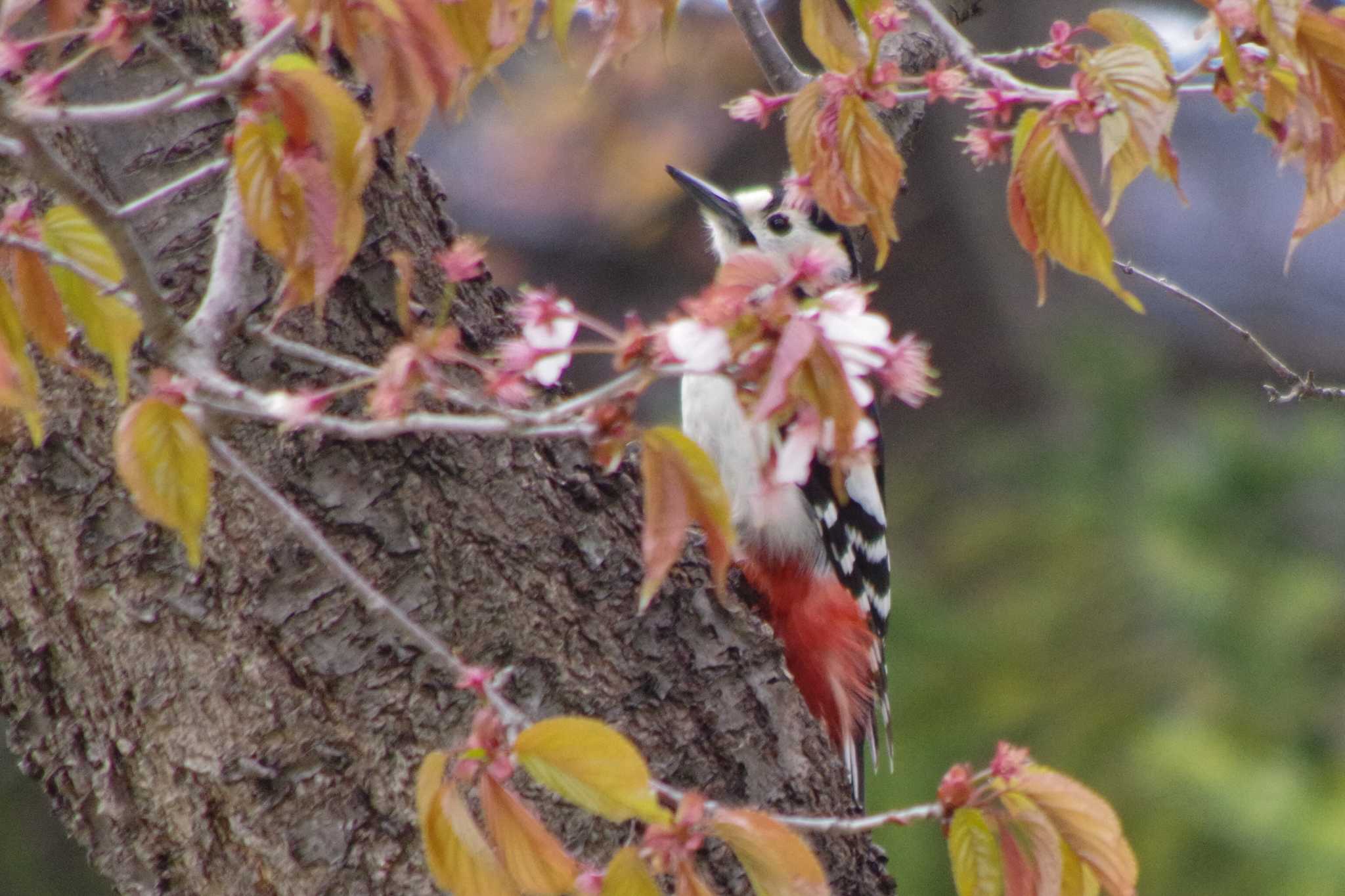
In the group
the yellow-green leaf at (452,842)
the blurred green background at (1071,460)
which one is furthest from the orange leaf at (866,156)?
the yellow-green leaf at (452,842)

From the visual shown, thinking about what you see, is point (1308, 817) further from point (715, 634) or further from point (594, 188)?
point (594, 188)

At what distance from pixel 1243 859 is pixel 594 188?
458cm

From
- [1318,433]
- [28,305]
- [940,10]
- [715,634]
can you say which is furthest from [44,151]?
[1318,433]

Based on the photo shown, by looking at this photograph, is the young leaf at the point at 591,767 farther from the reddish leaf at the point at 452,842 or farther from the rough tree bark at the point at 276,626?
the rough tree bark at the point at 276,626

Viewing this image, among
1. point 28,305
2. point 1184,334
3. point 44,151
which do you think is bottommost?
point 1184,334

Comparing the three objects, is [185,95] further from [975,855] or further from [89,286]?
[975,855]

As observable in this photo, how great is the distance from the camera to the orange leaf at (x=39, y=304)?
1.42 metres

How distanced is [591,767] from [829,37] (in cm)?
95

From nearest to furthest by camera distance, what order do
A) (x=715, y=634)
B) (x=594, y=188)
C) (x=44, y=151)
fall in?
1. (x=44, y=151)
2. (x=715, y=634)
3. (x=594, y=188)

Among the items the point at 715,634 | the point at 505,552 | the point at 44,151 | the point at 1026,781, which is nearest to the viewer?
the point at 44,151

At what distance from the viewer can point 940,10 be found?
277 cm

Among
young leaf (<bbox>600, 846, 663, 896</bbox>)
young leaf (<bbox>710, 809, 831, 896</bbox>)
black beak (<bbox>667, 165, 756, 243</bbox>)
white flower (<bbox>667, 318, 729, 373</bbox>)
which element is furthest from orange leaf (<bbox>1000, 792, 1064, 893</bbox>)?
black beak (<bbox>667, 165, 756, 243</bbox>)

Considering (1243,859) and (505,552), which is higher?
(505,552)

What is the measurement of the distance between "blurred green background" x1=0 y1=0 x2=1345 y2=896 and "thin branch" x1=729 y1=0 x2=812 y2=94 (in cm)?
67
